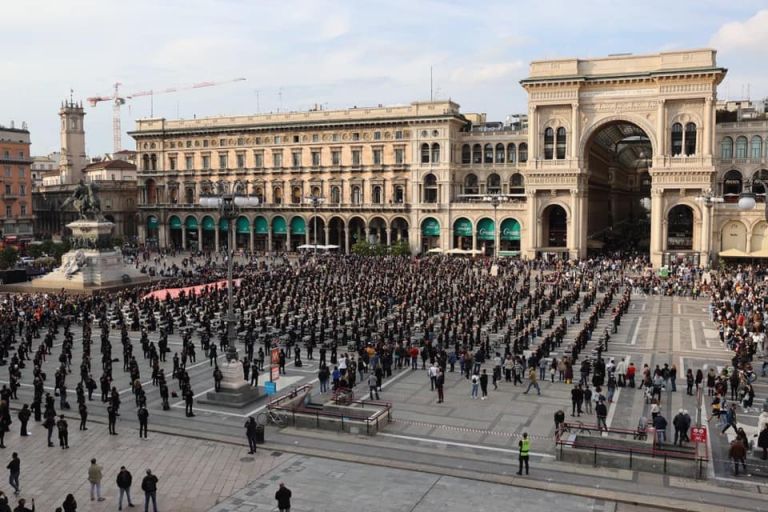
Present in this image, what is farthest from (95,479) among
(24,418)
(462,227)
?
(462,227)

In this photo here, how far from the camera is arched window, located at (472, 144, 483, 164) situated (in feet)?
281

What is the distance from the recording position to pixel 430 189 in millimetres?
85938

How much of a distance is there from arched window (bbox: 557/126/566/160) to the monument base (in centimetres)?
5723

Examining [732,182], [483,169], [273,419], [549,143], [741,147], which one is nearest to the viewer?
[273,419]

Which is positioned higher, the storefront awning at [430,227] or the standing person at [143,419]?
the storefront awning at [430,227]

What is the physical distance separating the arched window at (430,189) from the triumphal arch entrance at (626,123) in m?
12.7

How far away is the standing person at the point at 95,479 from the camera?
17.2 m

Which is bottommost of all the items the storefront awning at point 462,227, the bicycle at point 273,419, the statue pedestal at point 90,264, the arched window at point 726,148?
the bicycle at point 273,419

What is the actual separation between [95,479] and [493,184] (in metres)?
72.7

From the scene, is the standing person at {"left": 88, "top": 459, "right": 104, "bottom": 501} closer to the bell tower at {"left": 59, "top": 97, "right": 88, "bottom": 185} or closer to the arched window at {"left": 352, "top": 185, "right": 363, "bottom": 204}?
the arched window at {"left": 352, "top": 185, "right": 363, "bottom": 204}

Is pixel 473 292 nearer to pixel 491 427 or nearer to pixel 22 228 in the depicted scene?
pixel 491 427

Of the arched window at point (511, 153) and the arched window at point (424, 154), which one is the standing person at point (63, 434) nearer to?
the arched window at point (424, 154)

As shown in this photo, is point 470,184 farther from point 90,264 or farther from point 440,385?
point 440,385

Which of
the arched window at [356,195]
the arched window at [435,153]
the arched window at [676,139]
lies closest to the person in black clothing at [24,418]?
the arched window at [676,139]
